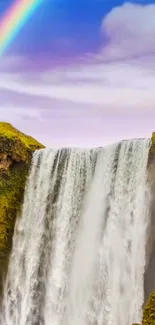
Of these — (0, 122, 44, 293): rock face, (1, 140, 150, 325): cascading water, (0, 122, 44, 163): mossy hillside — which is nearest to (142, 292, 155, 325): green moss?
(1, 140, 150, 325): cascading water

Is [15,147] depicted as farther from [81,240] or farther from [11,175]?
[81,240]

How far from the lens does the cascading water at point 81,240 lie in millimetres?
25641

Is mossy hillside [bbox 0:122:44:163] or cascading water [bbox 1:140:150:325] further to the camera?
mossy hillside [bbox 0:122:44:163]

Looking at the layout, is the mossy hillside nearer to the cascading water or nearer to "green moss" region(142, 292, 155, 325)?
the cascading water

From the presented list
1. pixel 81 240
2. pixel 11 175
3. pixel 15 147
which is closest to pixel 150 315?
pixel 81 240

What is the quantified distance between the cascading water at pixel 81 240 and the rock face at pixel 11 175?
67 centimetres

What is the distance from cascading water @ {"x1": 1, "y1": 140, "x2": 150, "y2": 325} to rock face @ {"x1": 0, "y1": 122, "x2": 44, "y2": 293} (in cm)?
67

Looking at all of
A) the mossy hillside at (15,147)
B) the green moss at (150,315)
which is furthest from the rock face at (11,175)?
the green moss at (150,315)

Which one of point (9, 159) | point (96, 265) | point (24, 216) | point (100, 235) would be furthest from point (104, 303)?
point (9, 159)

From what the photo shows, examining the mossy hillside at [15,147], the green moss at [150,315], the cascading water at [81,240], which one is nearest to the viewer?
the green moss at [150,315]

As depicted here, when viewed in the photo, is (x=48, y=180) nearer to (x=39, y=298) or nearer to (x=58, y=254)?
(x=58, y=254)

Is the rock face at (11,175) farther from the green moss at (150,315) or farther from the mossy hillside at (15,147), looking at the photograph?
the green moss at (150,315)

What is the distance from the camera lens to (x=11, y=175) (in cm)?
3397

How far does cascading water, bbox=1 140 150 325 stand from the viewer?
25.6m
